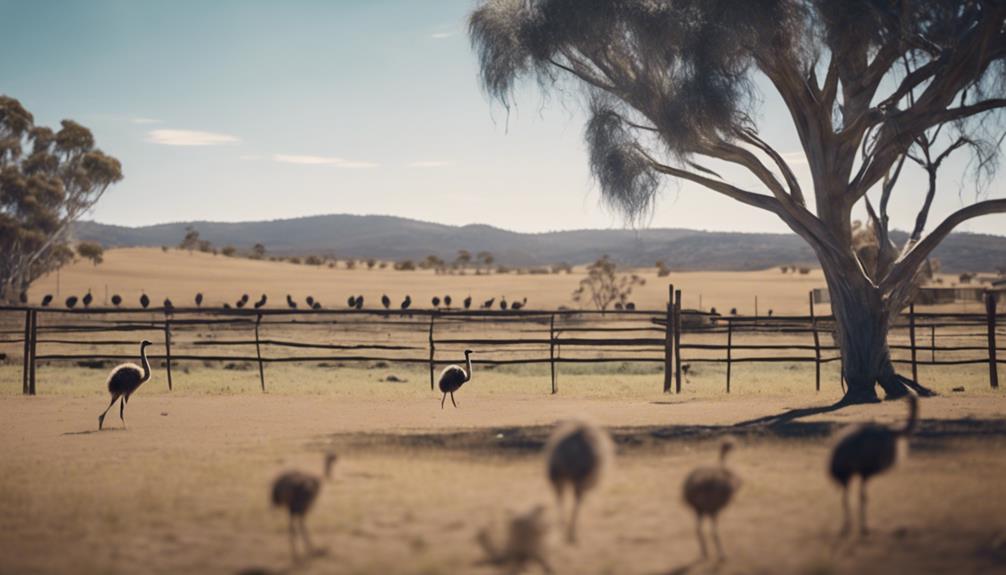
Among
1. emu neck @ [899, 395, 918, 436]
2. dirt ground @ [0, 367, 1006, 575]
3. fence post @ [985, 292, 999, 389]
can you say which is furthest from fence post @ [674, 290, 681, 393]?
emu neck @ [899, 395, 918, 436]

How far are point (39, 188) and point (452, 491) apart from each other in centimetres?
5320

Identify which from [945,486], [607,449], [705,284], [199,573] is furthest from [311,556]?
[705,284]

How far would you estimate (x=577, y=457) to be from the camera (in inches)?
232

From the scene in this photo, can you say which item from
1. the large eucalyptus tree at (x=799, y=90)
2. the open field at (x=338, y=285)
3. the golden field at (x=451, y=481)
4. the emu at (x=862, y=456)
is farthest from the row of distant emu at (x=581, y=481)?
the open field at (x=338, y=285)

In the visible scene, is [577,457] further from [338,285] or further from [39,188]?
[338,285]

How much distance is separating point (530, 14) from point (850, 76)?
6.11 m

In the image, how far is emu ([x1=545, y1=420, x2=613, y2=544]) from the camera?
5.89 metres

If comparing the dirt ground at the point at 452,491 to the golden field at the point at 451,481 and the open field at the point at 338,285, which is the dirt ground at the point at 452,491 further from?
the open field at the point at 338,285

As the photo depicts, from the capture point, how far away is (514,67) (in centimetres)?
1808

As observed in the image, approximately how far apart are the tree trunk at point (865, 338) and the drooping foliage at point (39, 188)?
4859 centimetres

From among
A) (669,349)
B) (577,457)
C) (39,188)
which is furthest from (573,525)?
(39,188)

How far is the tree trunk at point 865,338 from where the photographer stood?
17.0 m

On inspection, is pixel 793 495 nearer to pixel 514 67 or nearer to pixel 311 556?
pixel 311 556

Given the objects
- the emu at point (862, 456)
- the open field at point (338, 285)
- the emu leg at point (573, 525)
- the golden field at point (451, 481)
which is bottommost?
the golden field at point (451, 481)
